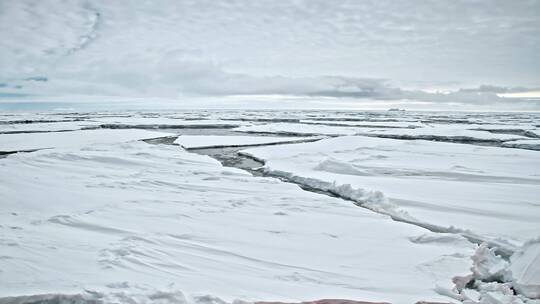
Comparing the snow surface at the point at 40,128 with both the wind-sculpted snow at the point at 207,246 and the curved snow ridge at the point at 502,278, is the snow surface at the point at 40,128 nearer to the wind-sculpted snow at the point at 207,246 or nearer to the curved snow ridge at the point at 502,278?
the wind-sculpted snow at the point at 207,246

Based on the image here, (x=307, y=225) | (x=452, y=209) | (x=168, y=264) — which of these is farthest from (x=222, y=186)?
(x=452, y=209)

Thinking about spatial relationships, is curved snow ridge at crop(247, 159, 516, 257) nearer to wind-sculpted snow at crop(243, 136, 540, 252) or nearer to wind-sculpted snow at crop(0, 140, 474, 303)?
wind-sculpted snow at crop(243, 136, 540, 252)

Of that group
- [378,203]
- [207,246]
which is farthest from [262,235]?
[378,203]

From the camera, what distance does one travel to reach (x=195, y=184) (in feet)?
19.4

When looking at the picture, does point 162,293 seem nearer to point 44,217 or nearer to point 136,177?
point 44,217

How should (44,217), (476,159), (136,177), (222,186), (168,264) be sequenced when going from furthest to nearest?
(476,159) < (136,177) < (222,186) < (44,217) < (168,264)

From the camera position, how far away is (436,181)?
6523 millimetres

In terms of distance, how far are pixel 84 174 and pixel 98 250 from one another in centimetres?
382

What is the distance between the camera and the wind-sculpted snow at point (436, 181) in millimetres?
4352

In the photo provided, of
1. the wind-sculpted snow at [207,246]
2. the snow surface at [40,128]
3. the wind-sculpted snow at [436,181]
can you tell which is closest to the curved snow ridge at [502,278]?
the wind-sculpted snow at [207,246]

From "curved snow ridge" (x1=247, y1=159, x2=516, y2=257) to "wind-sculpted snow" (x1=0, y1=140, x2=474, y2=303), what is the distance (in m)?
0.32

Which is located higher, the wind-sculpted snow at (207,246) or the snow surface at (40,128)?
the snow surface at (40,128)

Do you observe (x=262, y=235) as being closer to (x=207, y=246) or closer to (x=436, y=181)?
(x=207, y=246)

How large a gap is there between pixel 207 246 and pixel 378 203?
2.62 metres
